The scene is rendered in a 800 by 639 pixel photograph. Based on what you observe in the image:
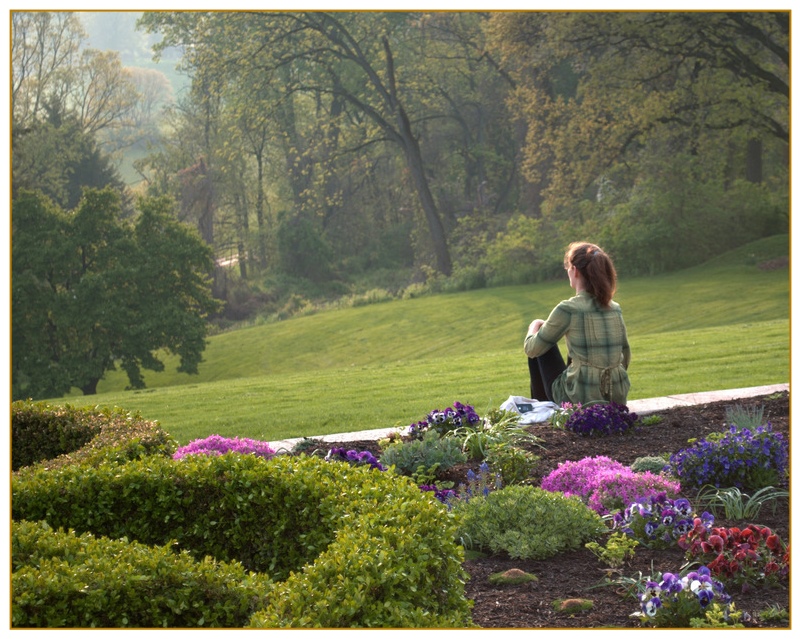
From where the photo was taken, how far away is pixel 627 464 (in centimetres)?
489

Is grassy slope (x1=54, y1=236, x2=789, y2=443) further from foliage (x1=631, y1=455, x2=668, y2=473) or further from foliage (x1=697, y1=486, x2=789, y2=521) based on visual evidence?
foliage (x1=697, y1=486, x2=789, y2=521)

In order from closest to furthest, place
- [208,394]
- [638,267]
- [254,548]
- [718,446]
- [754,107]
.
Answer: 1. [254,548]
2. [718,446]
3. [208,394]
4. [754,107]
5. [638,267]

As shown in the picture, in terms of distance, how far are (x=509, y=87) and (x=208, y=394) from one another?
52.5 ft

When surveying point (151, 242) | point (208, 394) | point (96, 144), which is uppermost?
point (96, 144)

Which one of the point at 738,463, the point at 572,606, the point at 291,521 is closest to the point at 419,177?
the point at 738,463

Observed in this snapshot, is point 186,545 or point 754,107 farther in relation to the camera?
point 754,107

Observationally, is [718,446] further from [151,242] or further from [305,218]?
[305,218]

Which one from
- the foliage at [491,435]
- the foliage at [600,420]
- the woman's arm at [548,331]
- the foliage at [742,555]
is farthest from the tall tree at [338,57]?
the foliage at [742,555]

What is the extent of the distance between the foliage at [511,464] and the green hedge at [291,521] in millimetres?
1139

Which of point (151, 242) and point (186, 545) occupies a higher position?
point (151, 242)

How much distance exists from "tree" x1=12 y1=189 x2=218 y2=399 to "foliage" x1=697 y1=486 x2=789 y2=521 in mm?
13817

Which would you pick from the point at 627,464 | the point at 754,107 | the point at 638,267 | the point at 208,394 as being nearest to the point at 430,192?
the point at 638,267

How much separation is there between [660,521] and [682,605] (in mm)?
759

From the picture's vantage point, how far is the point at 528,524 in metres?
3.74
